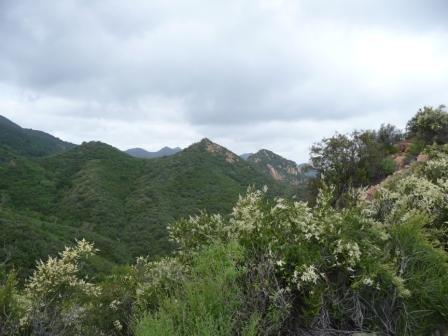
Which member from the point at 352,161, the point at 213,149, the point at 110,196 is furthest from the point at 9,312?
the point at 213,149

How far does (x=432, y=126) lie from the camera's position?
19828 mm

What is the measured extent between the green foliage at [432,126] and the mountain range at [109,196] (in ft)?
62.9

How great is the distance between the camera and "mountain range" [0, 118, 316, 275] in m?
45.1

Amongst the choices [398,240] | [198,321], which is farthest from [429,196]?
[198,321]

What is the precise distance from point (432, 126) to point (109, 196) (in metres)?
56.5

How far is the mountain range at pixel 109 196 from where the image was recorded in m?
45.1

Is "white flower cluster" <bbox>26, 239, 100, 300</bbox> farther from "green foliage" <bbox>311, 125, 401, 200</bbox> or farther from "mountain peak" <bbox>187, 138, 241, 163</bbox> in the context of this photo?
"mountain peak" <bbox>187, 138, 241, 163</bbox>

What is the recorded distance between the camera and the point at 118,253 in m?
48.4

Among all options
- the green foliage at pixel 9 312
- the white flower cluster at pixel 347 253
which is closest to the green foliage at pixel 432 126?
the white flower cluster at pixel 347 253

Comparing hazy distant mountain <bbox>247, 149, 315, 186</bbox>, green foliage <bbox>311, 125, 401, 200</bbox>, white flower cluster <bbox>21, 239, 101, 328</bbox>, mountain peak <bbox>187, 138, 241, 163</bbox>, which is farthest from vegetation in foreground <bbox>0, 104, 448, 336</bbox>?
hazy distant mountain <bbox>247, 149, 315, 186</bbox>

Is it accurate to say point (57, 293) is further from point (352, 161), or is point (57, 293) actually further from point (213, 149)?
point (213, 149)

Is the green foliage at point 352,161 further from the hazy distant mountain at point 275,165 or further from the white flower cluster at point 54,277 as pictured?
the hazy distant mountain at point 275,165

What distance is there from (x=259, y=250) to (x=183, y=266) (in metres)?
1.51

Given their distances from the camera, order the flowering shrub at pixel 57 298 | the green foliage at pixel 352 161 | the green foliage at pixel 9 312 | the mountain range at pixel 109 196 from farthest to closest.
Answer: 1. the mountain range at pixel 109 196
2. the green foliage at pixel 352 161
3. the flowering shrub at pixel 57 298
4. the green foliage at pixel 9 312
